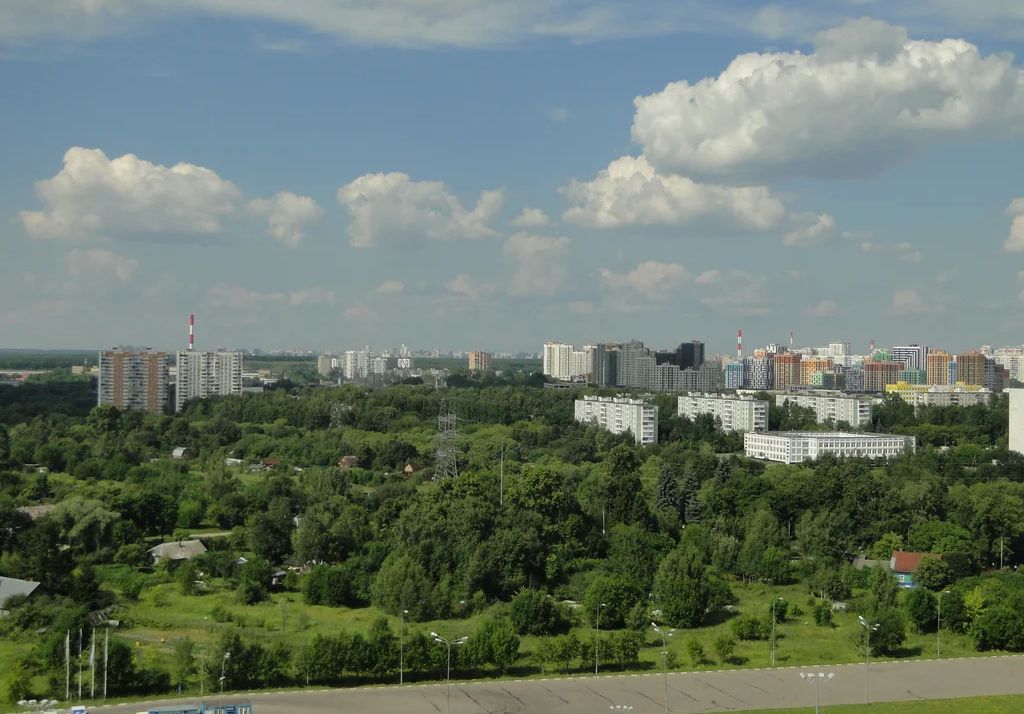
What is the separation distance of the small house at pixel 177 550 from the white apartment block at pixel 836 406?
37.7 m

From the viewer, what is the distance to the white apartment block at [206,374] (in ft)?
216

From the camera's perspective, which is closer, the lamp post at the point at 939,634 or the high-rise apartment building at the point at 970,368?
the lamp post at the point at 939,634

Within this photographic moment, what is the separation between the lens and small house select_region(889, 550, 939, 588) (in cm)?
2152

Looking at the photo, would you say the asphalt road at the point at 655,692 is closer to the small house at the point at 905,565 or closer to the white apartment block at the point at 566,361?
the small house at the point at 905,565

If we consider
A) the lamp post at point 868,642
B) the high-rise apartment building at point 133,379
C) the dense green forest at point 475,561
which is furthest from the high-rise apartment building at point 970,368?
the lamp post at point 868,642

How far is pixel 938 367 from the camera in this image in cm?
8556

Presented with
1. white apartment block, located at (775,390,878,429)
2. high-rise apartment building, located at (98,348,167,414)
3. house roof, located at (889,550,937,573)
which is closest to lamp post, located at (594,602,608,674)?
house roof, located at (889,550,937,573)

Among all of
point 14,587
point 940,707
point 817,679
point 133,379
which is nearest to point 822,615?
point 940,707

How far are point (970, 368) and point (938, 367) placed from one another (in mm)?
3605

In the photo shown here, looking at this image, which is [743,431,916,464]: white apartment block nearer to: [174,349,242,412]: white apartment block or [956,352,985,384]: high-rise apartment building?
[174,349,242,412]: white apartment block

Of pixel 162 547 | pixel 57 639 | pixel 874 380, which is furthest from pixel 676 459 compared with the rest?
pixel 874 380

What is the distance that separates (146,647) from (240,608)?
2774mm

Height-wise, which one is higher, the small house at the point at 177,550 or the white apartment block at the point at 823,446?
the white apartment block at the point at 823,446

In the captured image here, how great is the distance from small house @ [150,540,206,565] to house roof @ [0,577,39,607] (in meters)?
3.61
